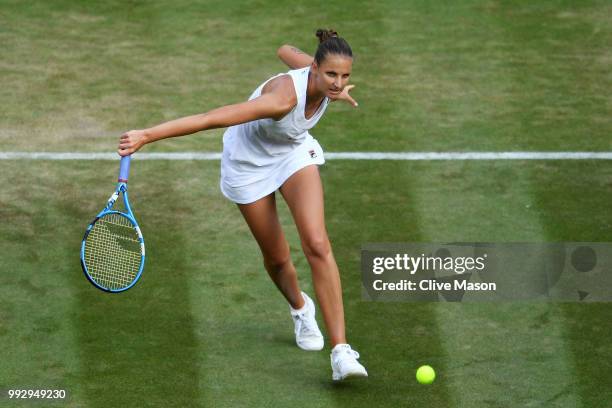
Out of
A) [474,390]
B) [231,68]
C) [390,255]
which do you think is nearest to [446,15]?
[231,68]

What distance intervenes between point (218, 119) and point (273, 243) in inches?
52.2

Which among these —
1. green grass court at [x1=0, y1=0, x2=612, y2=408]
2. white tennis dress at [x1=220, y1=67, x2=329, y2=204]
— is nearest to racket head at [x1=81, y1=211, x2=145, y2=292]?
green grass court at [x1=0, y1=0, x2=612, y2=408]

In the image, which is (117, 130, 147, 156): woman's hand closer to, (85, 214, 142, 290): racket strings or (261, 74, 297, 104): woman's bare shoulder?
(261, 74, 297, 104): woman's bare shoulder

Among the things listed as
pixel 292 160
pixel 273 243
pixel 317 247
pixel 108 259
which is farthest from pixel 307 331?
pixel 108 259

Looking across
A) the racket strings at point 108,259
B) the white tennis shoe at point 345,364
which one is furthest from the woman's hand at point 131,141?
the white tennis shoe at point 345,364

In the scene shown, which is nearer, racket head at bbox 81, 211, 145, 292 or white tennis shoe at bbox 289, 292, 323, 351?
racket head at bbox 81, 211, 145, 292

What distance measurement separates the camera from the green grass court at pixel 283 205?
9.09m

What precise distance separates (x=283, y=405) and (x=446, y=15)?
7644 millimetres

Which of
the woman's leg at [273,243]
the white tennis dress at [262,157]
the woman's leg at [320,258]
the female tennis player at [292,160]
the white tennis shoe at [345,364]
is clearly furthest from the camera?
the woman's leg at [273,243]

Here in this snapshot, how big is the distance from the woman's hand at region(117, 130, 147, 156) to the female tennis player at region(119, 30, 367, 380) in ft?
0.55

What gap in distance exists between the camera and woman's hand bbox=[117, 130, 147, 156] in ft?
26.3

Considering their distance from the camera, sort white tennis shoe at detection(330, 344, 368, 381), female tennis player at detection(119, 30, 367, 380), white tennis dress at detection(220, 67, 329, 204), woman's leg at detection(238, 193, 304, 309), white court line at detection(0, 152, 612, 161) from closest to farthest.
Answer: female tennis player at detection(119, 30, 367, 380), white tennis shoe at detection(330, 344, 368, 381), white tennis dress at detection(220, 67, 329, 204), woman's leg at detection(238, 193, 304, 309), white court line at detection(0, 152, 612, 161)

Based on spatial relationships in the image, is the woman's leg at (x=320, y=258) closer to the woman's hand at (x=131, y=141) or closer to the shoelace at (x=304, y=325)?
the shoelace at (x=304, y=325)

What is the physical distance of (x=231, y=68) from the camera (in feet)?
46.9
